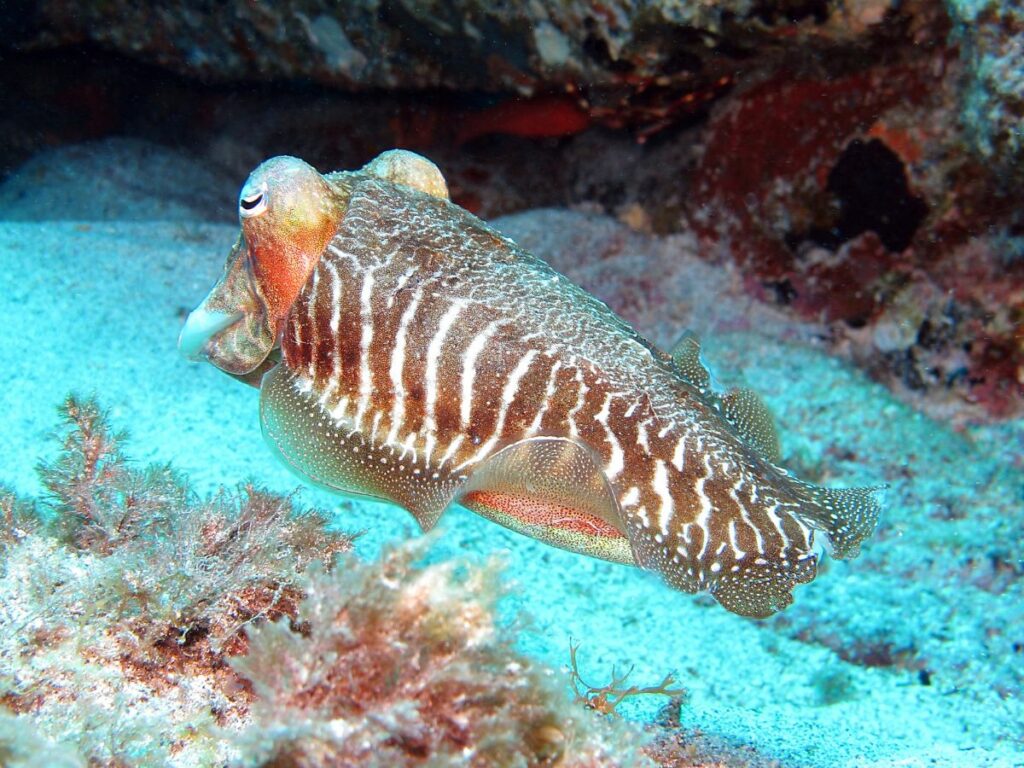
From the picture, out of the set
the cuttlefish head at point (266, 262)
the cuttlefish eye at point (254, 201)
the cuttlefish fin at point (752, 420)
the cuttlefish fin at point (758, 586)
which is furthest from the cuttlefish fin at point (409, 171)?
the cuttlefish fin at point (758, 586)

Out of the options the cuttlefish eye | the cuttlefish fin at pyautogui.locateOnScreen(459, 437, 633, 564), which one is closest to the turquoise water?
the cuttlefish fin at pyautogui.locateOnScreen(459, 437, 633, 564)

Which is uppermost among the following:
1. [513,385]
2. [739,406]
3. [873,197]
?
[873,197]

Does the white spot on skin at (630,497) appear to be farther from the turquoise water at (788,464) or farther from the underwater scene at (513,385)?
the turquoise water at (788,464)

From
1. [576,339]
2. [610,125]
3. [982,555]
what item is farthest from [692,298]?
[576,339]

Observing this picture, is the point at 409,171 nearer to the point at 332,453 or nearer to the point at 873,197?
the point at 332,453

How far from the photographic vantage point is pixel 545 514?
246cm

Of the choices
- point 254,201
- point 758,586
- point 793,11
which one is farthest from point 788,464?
point 254,201

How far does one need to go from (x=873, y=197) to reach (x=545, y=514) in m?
5.66

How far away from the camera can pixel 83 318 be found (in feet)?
19.1

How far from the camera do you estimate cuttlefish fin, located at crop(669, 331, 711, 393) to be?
2762 millimetres

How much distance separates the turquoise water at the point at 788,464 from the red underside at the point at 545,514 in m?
0.46

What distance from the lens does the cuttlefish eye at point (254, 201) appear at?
2582 mm

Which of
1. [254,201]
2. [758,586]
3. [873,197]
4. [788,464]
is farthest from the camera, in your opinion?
[873,197]

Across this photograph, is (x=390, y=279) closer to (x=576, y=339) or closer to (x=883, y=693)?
(x=576, y=339)
